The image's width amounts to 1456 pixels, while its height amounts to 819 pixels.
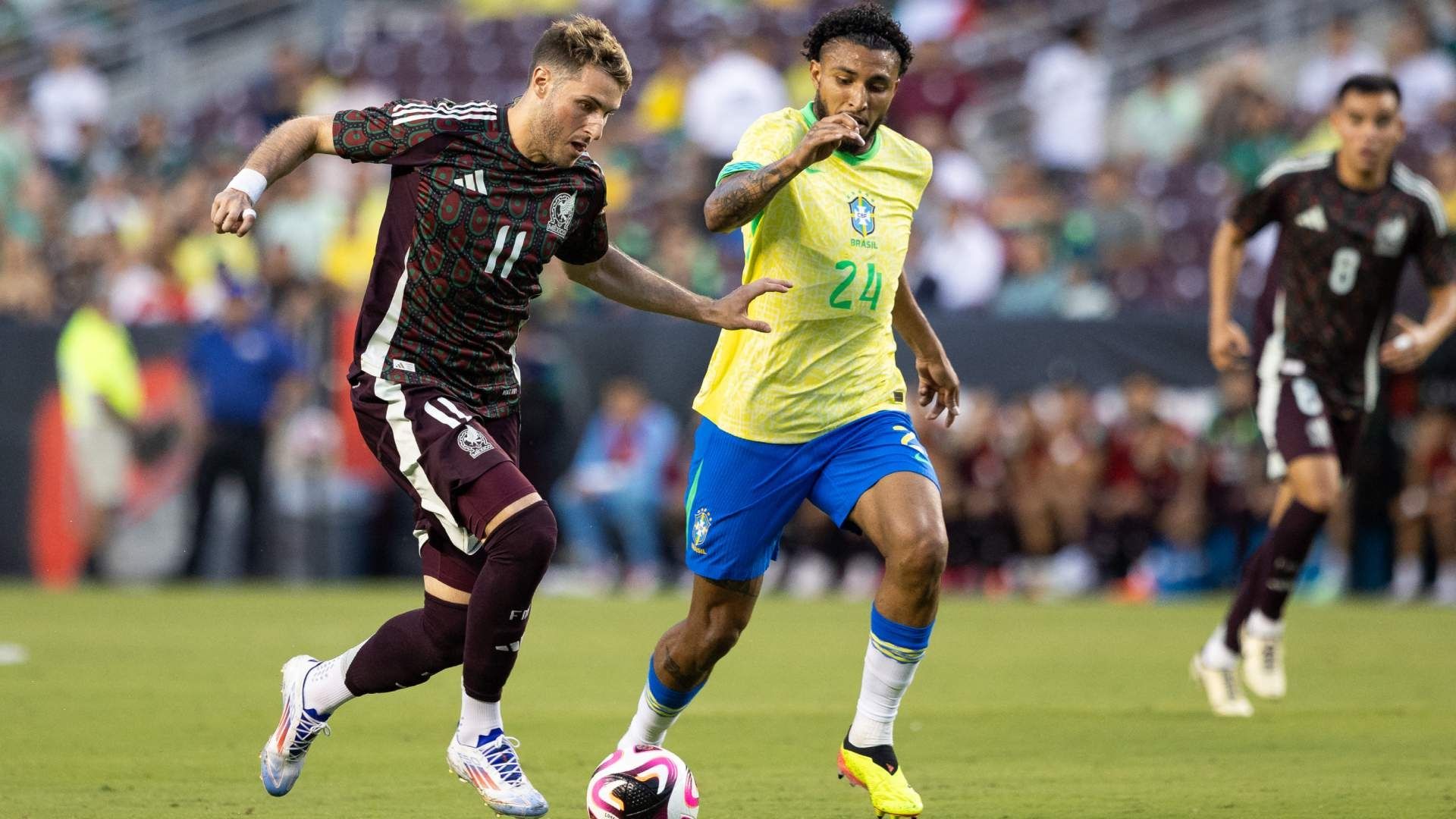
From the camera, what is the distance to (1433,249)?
9.95 meters

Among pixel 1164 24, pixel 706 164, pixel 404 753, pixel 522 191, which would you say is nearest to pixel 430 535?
pixel 522 191

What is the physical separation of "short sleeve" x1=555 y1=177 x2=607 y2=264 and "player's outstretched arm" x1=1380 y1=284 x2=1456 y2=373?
4.44 m

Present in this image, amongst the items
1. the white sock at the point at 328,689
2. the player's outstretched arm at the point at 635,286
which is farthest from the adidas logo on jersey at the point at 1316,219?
the white sock at the point at 328,689

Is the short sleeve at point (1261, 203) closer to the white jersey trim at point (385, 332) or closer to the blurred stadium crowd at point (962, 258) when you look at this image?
the white jersey trim at point (385, 332)

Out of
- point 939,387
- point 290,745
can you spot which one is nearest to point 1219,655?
point 939,387

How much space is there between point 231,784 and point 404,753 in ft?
3.34

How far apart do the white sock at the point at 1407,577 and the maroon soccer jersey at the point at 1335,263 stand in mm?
6775

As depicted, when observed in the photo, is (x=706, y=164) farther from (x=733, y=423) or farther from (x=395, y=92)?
(x=733, y=423)

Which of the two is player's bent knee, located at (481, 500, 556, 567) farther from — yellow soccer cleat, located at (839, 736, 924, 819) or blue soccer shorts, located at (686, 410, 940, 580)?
yellow soccer cleat, located at (839, 736, 924, 819)

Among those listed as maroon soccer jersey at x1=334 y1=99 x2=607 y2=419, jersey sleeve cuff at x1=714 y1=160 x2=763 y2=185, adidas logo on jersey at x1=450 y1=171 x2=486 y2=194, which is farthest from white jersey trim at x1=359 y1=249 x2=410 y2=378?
jersey sleeve cuff at x1=714 y1=160 x2=763 y2=185

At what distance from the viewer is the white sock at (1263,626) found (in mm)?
9531

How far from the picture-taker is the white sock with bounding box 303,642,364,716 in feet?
21.6

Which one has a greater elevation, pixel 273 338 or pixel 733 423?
pixel 733 423

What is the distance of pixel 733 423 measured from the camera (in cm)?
669
